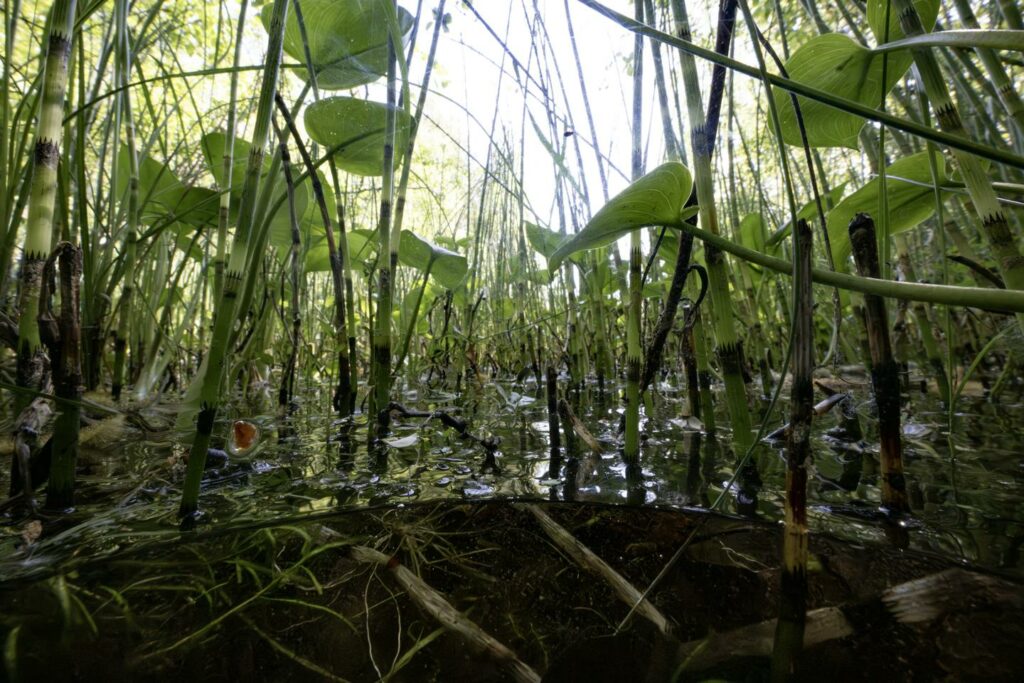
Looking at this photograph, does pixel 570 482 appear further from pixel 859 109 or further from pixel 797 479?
pixel 859 109

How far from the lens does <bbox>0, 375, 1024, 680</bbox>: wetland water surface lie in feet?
1.11

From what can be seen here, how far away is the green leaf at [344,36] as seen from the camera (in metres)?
0.83

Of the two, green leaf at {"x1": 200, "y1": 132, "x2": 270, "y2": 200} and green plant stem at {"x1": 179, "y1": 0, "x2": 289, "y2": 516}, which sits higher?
green leaf at {"x1": 200, "y1": 132, "x2": 270, "y2": 200}

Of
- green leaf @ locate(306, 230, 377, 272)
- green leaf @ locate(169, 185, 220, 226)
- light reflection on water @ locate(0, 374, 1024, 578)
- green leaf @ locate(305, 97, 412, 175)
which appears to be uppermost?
green leaf @ locate(305, 97, 412, 175)

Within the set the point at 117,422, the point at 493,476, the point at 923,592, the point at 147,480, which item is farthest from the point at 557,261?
the point at 117,422

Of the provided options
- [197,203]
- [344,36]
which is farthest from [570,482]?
[197,203]

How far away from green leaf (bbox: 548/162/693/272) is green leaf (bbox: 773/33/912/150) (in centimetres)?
28

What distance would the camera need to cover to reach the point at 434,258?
116 cm

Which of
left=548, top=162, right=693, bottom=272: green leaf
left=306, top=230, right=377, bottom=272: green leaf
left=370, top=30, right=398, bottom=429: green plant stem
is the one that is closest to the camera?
left=548, top=162, right=693, bottom=272: green leaf

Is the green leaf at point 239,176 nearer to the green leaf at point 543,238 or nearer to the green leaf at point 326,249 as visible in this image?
the green leaf at point 326,249

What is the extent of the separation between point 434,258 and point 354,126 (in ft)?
1.12

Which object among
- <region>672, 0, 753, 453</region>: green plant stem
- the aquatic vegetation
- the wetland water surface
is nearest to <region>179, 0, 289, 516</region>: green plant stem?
the aquatic vegetation

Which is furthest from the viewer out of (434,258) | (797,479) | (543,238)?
(543,238)

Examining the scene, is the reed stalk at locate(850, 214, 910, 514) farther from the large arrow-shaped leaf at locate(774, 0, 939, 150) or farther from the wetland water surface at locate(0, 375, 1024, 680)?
the large arrow-shaped leaf at locate(774, 0, 939, 150)
